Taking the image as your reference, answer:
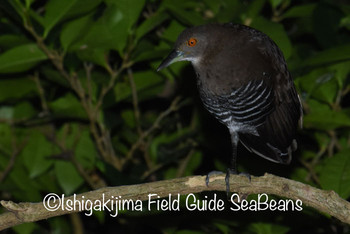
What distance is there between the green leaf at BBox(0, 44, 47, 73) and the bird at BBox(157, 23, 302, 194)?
0.74 meters

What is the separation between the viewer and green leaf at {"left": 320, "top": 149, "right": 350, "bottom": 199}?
11.4ft

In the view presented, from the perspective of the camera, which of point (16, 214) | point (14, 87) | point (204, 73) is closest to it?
point (16, 214)

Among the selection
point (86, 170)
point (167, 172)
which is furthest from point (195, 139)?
point (86, 170)

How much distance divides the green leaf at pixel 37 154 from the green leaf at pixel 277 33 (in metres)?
1.44

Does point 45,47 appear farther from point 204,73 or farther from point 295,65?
point 295,65

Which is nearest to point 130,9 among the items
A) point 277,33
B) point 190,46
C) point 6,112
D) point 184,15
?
point 184,15

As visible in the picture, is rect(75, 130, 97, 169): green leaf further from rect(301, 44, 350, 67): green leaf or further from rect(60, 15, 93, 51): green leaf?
rect(301, 44, 350, 67): green leaf

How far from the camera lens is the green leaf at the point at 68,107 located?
3.97 metres

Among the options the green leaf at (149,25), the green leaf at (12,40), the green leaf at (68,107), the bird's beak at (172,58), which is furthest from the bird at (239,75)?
the green leaf at (12,40)

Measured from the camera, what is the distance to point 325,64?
12.3 ft

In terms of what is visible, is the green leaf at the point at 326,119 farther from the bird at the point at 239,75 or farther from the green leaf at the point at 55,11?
the green leaf at the point at 55,11

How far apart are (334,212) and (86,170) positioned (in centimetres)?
180

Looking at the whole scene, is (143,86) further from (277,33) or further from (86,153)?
(277,33)

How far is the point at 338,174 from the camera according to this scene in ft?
11.6
